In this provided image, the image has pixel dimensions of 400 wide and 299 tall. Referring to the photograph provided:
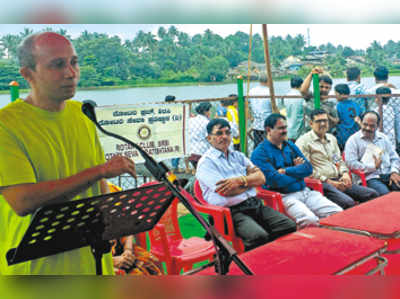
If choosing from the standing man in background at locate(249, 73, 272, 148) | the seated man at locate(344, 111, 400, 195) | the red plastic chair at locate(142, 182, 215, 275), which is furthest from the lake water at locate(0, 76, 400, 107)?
the standing man in background at locate(249, 73, 272, 148)

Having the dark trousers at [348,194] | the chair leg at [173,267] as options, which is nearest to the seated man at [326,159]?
the dark trousers at [348,194]

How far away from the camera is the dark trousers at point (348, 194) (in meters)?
3.96

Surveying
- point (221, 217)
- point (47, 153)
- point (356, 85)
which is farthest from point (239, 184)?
point (47, 153)

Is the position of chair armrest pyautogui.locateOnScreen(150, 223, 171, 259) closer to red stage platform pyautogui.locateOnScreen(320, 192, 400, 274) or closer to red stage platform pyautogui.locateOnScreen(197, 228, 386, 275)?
red stage platform pyautogui.locateOnScreen(197, 228, 386, 275)

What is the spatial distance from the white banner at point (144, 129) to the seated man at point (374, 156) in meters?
2.62

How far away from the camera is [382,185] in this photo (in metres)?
4.16

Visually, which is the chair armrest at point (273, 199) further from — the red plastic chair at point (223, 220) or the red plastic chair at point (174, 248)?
the red plastic chair at point (174, 248)

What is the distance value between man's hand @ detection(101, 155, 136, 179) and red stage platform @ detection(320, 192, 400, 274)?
1.71 metres

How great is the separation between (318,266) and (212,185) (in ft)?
4.81

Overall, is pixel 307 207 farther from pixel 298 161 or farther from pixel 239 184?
pixel 239 184

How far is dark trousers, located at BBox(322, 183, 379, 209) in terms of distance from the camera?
Answer: 3957 mm

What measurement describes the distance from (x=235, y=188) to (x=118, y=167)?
6.44ft

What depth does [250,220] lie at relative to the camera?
3.18 m
